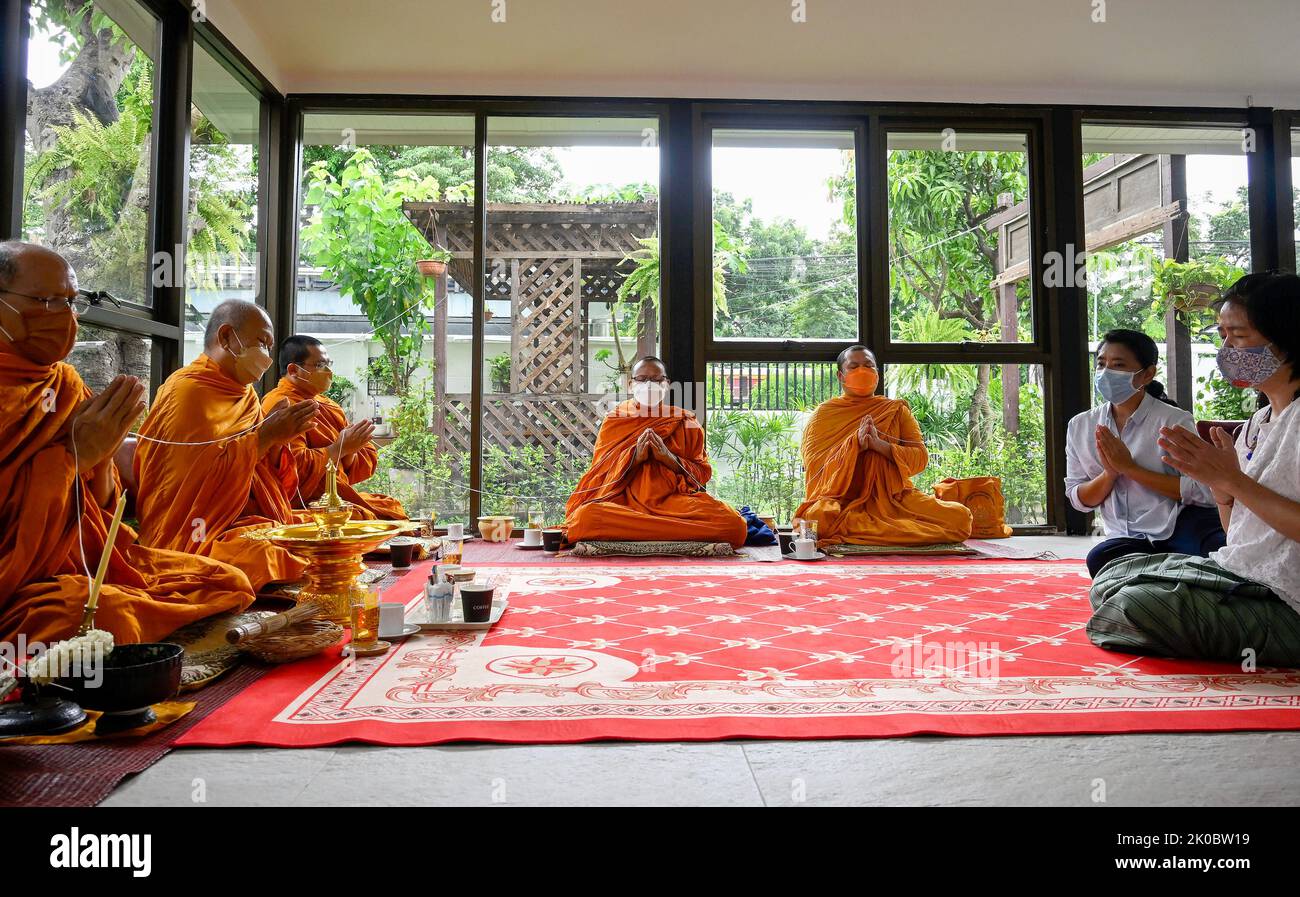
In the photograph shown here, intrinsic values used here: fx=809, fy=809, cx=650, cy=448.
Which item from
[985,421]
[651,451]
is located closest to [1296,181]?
[985,421]

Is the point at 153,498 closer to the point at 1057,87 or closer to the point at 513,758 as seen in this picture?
the point at 513,758

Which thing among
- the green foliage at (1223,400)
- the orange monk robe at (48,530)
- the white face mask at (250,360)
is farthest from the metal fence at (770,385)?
the orange monk robe at (48,530)

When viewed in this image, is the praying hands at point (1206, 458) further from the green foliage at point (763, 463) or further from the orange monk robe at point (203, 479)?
the green foliage at point (763, 463)

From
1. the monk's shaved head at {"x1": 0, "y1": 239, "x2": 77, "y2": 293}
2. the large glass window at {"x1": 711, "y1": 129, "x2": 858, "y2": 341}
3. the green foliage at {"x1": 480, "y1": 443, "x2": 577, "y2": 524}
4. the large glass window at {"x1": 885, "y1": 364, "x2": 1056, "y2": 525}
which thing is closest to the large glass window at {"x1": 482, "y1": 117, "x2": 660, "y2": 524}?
the green foliage at {"x1": 480, "y1": 443, "x2": 577, "y2": 524}

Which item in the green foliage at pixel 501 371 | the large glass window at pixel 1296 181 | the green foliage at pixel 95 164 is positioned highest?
the large glass window at pixel 1296 181

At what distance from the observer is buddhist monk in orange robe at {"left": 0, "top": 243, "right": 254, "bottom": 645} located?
7.98 feet

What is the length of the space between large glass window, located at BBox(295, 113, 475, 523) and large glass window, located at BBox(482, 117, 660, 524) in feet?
1.25

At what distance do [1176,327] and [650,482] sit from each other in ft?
17.8

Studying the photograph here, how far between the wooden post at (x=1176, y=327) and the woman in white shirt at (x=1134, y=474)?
4.56m

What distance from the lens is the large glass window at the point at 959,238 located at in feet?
24.4

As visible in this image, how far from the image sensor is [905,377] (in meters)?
7.49

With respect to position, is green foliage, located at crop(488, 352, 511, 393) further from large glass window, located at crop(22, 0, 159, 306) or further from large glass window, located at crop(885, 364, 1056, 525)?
large glass window, located at crop(22, 0, 159, 306)
